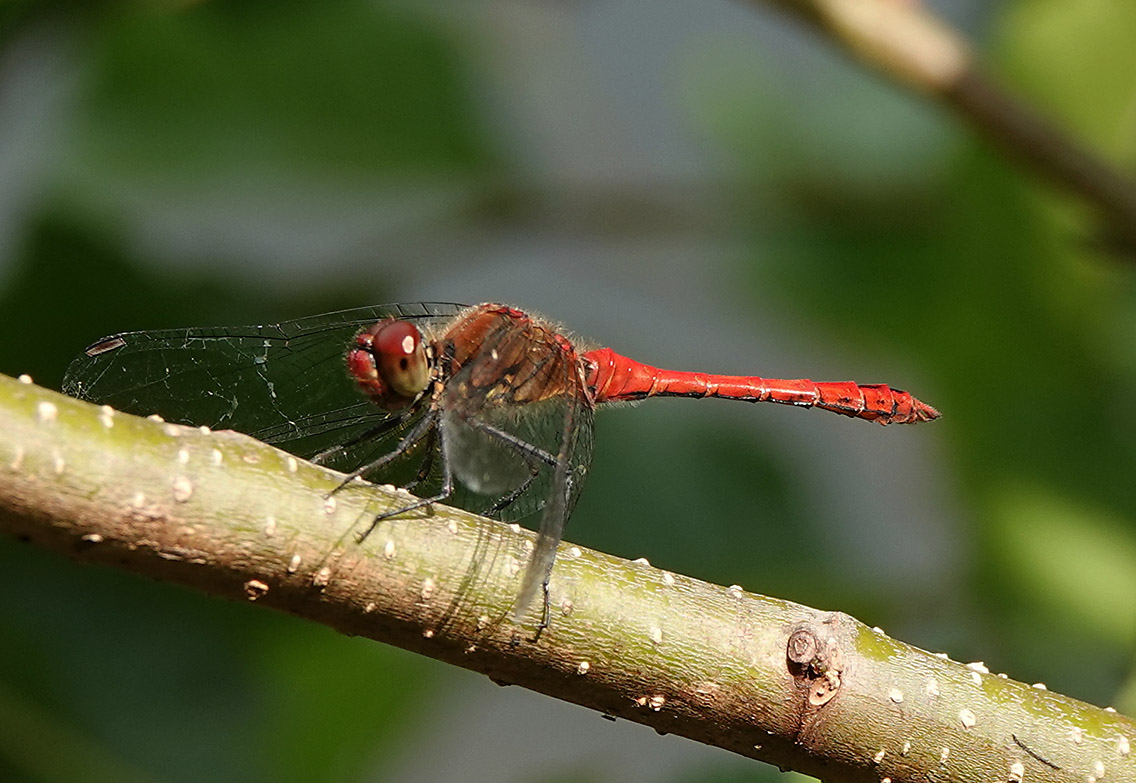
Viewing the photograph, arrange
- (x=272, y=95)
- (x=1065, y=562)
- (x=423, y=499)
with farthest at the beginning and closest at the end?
1. (x=272, y=95)
2. (x=1065, y=562)
3. (x=423, y=499)

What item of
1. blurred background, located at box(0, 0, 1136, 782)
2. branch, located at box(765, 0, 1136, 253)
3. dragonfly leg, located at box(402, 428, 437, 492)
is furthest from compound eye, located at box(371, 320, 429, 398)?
branch, located at box(765, 0, 1136, 253)

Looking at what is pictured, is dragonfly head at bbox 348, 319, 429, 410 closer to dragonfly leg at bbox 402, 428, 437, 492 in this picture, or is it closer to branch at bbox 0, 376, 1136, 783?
dragonfly leg at bbox 402, 428, 437, 492

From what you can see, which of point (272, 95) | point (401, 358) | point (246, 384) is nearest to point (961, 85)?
point (401, 358)

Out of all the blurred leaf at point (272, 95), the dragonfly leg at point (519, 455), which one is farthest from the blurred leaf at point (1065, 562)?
Result: the blurred leaf at point (272, 95)

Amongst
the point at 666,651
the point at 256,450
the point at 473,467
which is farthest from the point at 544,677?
the point at 473,467

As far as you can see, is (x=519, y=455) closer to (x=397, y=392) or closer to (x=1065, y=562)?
(x=397, y=392)

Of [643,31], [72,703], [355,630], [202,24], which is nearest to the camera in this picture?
[355,630]

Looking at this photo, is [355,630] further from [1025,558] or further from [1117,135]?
[1117,135]
